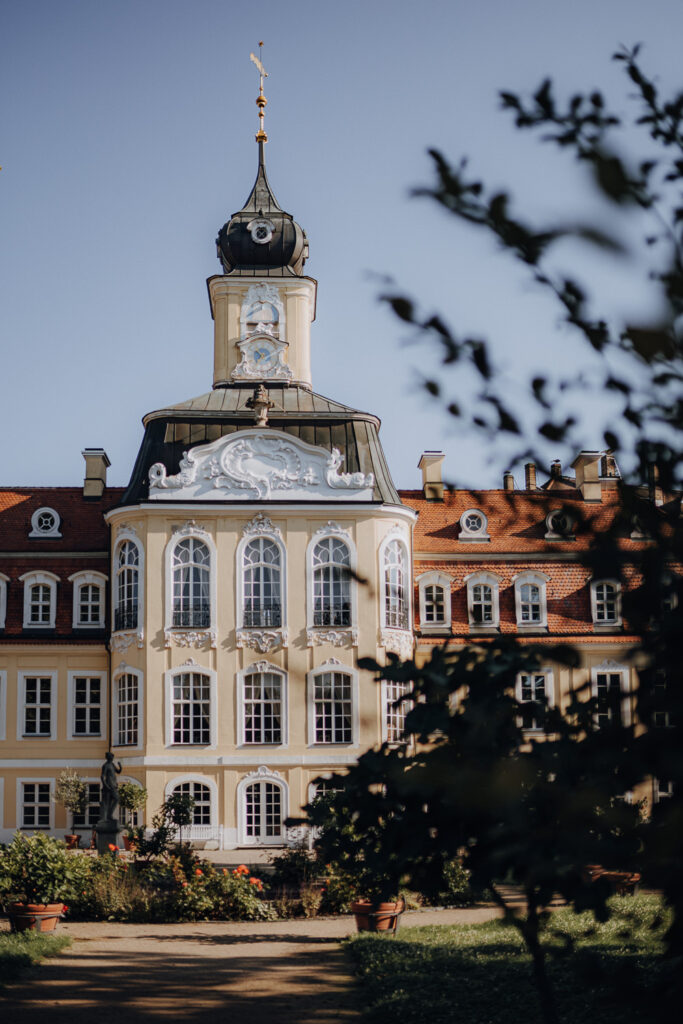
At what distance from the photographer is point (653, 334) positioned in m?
4.58

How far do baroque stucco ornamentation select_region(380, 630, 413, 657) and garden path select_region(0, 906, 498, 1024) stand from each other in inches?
465

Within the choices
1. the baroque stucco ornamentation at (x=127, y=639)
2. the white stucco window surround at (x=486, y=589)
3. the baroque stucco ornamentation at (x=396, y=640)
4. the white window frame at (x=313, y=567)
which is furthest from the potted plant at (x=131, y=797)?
the white stucco window surround at (x=486, y=589)

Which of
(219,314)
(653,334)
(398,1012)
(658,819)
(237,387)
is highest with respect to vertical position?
(219,314)

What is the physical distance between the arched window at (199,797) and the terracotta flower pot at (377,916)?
13130 mm

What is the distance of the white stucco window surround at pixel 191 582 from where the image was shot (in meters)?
32.7

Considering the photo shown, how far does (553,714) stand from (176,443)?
28.2 m

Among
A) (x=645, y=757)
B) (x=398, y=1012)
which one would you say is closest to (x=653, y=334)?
(x=645, y=757)

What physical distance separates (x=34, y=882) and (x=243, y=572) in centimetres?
1517

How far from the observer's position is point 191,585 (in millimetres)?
32906

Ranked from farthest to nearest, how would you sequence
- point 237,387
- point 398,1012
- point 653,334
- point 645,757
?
point 237,387
point 398,1012
point 645,757
point 653,334

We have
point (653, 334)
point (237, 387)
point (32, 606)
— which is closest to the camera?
point (653, 334)

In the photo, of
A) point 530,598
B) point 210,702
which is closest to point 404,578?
point 530,598

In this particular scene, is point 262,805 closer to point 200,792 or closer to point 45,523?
point 200,792

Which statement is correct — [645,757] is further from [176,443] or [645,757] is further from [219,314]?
[219,314]
